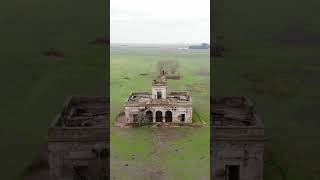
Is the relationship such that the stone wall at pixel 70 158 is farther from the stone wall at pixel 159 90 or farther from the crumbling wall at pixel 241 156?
the stone wall at pixel 159 90

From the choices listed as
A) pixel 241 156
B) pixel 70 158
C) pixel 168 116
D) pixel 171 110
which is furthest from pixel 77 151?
pixel 168 116

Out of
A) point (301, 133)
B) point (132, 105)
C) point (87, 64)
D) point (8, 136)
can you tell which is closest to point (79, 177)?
point (8, 136)

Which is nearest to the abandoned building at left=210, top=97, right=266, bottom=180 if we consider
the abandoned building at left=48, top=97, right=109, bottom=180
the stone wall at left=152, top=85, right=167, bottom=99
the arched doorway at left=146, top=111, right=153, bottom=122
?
the abandoned building at left=48, top=97, right=109, bottom=180

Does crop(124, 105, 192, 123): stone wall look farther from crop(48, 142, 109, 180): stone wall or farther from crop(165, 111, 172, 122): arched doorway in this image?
crop(48, 142, 109, 180): stone wall

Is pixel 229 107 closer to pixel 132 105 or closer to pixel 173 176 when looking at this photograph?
pixel 173 176

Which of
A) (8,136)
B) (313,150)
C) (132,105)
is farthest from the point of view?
(132,105)

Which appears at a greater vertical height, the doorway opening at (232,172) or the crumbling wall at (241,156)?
the crumbling wall at (241,156)

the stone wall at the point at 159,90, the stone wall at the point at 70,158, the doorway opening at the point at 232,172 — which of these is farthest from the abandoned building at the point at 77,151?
the stone wall at the point at 159,90

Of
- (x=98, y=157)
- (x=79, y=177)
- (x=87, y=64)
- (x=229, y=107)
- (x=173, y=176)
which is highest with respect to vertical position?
(x=87, y=64)
